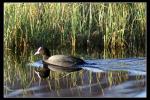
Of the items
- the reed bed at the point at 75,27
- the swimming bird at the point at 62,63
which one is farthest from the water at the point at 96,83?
the reed bed at the point at 75,27

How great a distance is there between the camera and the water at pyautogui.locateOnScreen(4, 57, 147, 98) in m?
7.93

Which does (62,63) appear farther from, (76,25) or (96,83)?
(96,83)

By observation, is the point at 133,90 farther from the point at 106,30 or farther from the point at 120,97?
the point at 106,30

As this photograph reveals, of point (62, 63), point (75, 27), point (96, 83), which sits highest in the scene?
point (75, 27)

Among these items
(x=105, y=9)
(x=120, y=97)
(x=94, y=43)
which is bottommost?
(x=120, y=97)

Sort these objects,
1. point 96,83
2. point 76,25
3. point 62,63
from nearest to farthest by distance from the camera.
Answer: point 96,83
point 62,63
point 76,25

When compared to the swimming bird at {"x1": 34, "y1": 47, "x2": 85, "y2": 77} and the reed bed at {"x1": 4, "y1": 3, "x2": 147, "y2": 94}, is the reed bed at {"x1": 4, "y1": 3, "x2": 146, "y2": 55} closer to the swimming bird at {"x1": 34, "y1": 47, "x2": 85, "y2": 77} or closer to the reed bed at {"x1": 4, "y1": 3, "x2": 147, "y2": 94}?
the reed bed at {"x1": 4, "y1": 3, "x2": 147, "y2": 94}

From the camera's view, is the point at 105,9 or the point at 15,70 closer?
the point at 15,70

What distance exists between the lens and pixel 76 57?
378 inches

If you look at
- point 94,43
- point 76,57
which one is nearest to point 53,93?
point 76,57

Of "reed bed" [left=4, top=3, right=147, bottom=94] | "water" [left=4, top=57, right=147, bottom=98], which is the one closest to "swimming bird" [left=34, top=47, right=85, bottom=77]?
"water" [left=4, top=57, right=147, bottom=98]

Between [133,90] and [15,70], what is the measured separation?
2.19 m

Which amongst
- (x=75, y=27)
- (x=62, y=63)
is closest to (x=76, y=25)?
(x=75, y=27)

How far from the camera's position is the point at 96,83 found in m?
8.37
